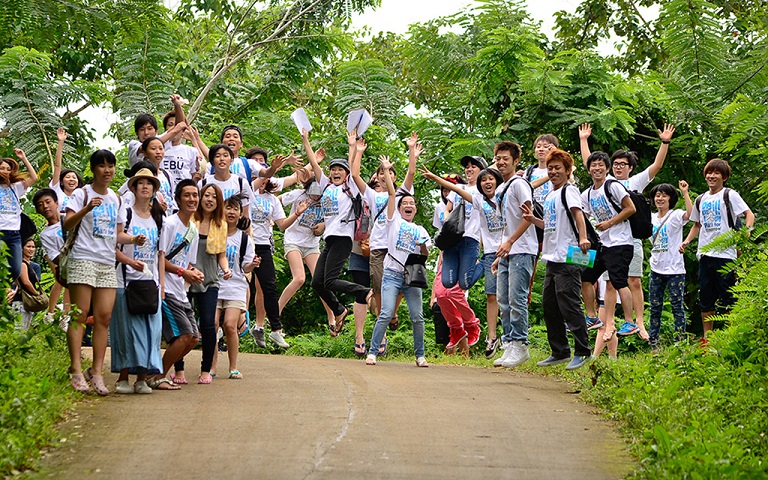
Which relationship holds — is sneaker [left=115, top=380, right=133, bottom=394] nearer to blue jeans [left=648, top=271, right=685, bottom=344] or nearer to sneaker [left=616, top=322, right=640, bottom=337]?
sneaker [left=616, top=322, right=640, bottom=337]

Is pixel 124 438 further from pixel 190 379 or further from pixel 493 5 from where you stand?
pixel 493 5

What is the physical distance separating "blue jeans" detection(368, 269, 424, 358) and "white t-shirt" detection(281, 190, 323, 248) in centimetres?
217

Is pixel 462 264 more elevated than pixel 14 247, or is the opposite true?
pixel 14 247

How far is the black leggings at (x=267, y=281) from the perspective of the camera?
1369cm

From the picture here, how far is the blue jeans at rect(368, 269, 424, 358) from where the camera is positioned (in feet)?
41.3

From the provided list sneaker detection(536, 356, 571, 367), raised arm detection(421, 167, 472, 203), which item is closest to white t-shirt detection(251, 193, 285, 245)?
raised arm detection(421, 167, 472, 203)

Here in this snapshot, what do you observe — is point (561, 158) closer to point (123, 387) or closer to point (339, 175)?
point (339, 175)


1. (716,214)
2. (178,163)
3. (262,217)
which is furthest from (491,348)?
(178,163)

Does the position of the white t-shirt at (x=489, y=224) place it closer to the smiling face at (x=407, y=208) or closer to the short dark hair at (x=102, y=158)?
the smiling face at (x=407, y=208)

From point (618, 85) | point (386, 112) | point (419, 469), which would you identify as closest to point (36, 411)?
point (419, 469)

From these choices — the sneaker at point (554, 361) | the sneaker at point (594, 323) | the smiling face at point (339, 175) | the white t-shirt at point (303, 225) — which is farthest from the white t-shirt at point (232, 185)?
the sneaker at point (594, 323)

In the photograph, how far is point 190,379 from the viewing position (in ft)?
35.7

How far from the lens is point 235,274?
10.9m

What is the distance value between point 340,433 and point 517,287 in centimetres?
453
